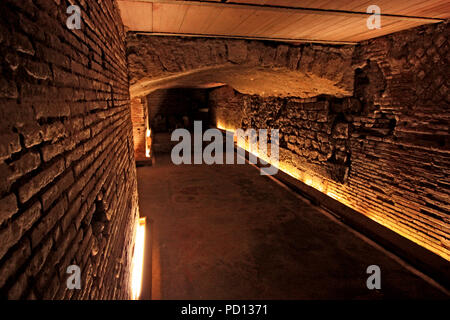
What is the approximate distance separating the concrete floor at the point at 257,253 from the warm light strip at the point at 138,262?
215mm

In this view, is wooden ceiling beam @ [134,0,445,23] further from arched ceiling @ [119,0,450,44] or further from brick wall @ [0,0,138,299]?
brick wall @ [0,0,138,299]

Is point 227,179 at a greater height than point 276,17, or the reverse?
point 276,17

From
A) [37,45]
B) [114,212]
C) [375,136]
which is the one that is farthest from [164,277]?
[375,136]

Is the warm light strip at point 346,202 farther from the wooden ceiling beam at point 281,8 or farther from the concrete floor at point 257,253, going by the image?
the wooden ceiling beam at point 281,8

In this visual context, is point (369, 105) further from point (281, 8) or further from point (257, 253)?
point (257, 253)

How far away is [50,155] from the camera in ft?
3.28

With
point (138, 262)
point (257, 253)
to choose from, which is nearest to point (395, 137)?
point (257, 253)

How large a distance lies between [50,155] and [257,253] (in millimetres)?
2953

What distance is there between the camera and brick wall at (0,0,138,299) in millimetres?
732

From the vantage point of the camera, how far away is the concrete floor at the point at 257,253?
2.68 meters

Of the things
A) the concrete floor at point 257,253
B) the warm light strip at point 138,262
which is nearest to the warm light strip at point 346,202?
the concrete floor at point 257,253

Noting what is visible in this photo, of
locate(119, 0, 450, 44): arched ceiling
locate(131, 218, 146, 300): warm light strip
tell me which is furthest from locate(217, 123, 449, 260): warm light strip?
locate(131, 218, 146, 300): warm light strip

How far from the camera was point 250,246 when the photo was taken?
351 cm

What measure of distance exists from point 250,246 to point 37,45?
329cm
